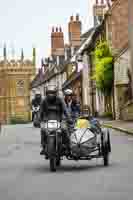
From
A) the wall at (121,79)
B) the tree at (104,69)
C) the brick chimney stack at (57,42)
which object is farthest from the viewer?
the brick chimney stack at (57,42)

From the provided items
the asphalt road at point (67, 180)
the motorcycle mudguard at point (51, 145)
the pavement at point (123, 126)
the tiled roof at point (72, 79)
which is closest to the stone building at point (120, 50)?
the pavement at point (123, 126)

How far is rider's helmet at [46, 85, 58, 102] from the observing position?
16.3 m

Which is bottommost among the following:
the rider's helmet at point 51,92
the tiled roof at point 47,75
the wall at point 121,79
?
the rider's helmet at point 51,92

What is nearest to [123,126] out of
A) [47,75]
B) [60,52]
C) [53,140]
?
[53,140]

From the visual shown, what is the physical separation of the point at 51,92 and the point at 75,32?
259ft

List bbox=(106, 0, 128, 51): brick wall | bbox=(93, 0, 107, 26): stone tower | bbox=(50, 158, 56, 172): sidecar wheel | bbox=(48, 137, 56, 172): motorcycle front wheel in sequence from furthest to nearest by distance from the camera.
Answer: bbox=(93, 0, 107, 26): stone tower
bbox=(106, 0, 128, 51): brick wall
bbox=(50, 158, 56, 172): sidecar wheel
bbox=(48, 137, 56, 172): motorcycle front wheel

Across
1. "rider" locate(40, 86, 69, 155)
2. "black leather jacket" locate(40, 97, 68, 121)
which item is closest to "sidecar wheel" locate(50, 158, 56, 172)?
"rider" locate(40, 86, 69, 155)

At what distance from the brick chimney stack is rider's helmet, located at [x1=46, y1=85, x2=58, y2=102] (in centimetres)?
8484

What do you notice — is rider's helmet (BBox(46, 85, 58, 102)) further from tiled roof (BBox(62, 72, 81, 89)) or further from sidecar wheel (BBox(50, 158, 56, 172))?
tiled roof (BBox(62, 72, 81, 89))

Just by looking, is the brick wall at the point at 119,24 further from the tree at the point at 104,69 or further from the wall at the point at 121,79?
the wall at the point at 121,79

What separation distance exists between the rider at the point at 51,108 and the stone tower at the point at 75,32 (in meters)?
77.6

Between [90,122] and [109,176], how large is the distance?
8.33ft

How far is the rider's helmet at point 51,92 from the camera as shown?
1627 centimetres

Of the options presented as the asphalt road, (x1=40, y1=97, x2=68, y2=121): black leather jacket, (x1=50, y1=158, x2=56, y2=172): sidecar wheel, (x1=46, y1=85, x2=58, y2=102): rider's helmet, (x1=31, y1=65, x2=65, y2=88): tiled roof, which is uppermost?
(x1=31, y1=65, x2=65, y2=88): tiled roof
